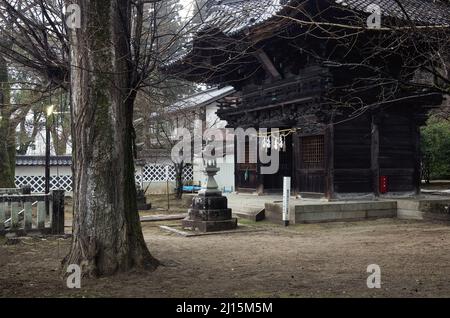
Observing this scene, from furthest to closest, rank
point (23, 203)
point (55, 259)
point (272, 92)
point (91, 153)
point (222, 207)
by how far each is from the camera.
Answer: point (272, 92) < point (222, 207) < point (23, 203) < point (55, 259) < point (91, 153)

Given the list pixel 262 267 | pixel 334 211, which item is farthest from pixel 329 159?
pixel 262 267

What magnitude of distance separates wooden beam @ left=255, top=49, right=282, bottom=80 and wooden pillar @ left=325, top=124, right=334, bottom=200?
312 centimetres

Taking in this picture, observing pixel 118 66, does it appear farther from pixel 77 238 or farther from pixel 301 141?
pixel 301 141

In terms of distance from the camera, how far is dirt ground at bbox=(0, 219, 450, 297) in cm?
541

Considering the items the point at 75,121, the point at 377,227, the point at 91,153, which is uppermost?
the point at 75,121

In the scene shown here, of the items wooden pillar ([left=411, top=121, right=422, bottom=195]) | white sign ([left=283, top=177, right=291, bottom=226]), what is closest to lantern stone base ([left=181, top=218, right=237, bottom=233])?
white sign ([left=283, top=177, right=291, bottom=226])

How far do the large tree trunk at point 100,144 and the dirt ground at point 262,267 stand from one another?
407 millimetres

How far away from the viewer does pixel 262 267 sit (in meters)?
6.97

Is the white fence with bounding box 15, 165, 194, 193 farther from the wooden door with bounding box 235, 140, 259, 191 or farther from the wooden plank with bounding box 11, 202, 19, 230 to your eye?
the wooden plank with bounding box 11, 202, 19, 230

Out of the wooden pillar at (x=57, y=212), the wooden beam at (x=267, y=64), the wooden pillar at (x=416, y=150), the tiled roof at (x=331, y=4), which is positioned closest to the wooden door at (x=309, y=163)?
the wooden beam at (x=267, y=64)

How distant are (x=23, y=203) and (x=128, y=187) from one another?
4.60m

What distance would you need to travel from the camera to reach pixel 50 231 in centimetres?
988

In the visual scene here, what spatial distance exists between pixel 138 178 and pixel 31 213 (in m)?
17.8

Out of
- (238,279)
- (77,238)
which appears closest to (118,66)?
(77,238)
